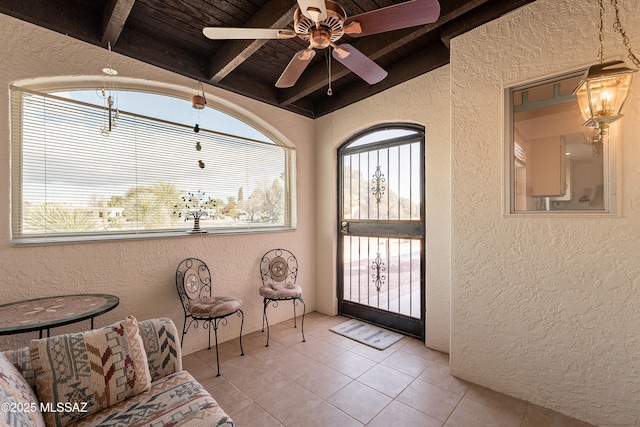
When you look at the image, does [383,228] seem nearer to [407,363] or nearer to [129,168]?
[407,363]

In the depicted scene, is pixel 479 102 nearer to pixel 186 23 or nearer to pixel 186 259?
pixel 186 23

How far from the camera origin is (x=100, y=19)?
220 centimetres

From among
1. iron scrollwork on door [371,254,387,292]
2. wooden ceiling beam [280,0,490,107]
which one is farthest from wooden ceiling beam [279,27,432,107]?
iron scrollwork on door [371,254,387,292]

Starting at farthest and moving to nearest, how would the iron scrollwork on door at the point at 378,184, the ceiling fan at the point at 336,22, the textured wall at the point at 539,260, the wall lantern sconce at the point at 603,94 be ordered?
the iron scrollwork on door at the point at 378,184 → the textured wall at the point at 539,260 → the wall lantern sconce at the point at 603,94 → the ceiling fan at the point at 336,22

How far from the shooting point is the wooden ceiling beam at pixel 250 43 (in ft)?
6.36

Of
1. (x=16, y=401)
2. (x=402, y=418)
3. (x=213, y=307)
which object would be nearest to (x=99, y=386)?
(x=16, y=401)

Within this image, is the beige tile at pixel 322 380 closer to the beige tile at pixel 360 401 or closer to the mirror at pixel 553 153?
the beige tile at pixel 360 401

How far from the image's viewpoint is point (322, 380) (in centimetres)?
224

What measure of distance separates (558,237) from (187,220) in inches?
124

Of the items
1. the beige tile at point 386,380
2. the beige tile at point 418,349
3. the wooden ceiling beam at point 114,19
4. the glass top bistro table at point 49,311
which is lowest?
the beige tile at point 418,349

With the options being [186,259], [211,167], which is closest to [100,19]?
[211,167]

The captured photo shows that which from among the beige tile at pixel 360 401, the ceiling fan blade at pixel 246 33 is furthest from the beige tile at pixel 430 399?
the ceiling fan blade at pixel 246 33

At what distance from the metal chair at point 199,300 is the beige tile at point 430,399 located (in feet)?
5.15

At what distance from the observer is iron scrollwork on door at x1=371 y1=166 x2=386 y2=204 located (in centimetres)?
331
